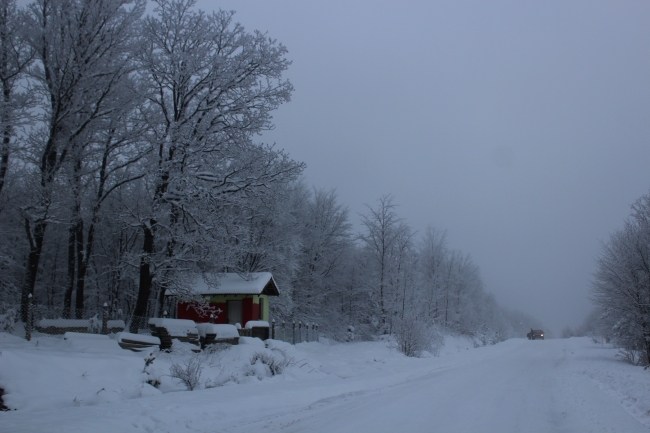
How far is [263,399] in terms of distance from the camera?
9.80 metres

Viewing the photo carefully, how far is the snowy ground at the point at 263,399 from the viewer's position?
7.60 metres

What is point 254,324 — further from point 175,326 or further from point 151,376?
point 151,376

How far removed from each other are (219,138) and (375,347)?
15557 mm

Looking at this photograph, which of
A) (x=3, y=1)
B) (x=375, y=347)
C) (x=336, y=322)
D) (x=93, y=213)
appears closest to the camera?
(x=3, y=1)

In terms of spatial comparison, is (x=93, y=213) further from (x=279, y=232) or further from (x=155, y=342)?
(x=279, y=232)

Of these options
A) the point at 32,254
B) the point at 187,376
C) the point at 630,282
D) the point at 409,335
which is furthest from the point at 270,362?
the point at 630,282

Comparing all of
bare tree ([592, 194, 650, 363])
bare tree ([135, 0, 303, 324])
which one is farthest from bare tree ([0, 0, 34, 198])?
bare tree ([592, 194, 650, 363])

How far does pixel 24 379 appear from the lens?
8.33 meters

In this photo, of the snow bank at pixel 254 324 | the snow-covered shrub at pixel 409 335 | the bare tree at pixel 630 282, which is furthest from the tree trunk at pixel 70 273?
the bare tree at pixel 630 282

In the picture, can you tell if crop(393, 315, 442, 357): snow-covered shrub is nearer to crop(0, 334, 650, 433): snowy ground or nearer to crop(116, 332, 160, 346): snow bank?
crop(0, 334, 650, 433): snowy ground

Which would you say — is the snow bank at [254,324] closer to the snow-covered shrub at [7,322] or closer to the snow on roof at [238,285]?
the snow on roof at [238,285]

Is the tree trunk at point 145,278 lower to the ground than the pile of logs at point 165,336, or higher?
higher

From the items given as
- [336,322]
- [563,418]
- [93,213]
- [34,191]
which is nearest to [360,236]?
[336,322]

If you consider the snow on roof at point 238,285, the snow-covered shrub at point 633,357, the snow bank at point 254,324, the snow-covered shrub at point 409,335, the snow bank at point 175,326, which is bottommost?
the snow-covered shrub at point 633,357
